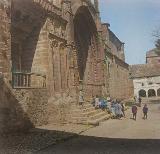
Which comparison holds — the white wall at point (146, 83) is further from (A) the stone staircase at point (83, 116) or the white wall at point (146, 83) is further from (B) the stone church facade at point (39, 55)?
(A) the stone staircase at point (83, 116)

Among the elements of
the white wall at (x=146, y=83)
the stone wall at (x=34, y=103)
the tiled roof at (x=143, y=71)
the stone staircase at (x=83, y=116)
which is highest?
the tiled roof at (x=143, y=71)

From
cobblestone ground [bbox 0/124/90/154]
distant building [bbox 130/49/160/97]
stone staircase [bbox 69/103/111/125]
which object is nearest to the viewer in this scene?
cobblestone ground [bbox 0/124/90/154]

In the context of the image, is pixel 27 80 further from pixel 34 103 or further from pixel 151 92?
pixel 151 92

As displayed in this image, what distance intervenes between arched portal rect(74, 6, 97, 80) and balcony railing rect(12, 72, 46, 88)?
1251cm

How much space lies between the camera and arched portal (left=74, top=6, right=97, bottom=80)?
32875 millimetres

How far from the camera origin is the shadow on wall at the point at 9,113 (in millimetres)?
15242

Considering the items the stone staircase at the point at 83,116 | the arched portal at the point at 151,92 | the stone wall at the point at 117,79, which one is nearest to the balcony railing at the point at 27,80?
the stone staircase at the point at 83,116

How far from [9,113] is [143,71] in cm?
6089

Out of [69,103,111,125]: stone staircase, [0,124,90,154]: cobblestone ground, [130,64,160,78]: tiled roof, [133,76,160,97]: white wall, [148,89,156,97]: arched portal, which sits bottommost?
[0,124,90,154]: cobblestone ground

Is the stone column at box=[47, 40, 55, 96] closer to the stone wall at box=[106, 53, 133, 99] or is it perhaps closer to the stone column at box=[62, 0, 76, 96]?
the stone column at box=[62, 0, 76, 96]

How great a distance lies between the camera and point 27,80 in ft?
62.5

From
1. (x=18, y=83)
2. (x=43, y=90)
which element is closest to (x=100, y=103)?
(x=43, y=90)

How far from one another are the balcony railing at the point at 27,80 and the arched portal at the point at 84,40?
492 inches

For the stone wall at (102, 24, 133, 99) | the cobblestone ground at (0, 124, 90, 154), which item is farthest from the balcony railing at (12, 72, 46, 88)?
the stone wall at (102, 24, 133, 99)
